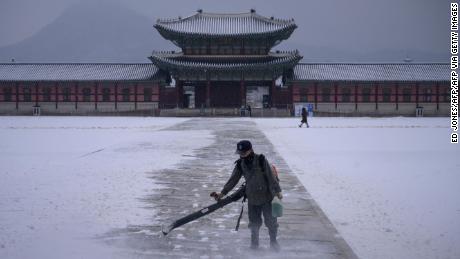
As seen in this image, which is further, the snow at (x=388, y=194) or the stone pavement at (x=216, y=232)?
the snow at (x=388, y=194)

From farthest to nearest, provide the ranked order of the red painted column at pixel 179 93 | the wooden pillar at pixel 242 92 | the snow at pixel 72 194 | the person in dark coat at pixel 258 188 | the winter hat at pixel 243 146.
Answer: the red painted column at pixel 179 93 < the wooden pillar at pixel 242 92 < the snow at pixel 72 194 < the person in dark coat at pixel 258 188 < the winter hat at pixel 243 146

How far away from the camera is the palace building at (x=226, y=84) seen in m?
46.4

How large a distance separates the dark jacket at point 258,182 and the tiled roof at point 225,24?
4141 centimetres

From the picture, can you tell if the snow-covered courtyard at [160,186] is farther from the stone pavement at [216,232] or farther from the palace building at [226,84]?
the palace building at [226,84]

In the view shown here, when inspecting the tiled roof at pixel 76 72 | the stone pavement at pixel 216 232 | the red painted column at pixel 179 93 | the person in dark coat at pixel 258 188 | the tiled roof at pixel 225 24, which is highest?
the tiled roof at pixel 225 24

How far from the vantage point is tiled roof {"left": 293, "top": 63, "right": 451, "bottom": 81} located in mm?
46938

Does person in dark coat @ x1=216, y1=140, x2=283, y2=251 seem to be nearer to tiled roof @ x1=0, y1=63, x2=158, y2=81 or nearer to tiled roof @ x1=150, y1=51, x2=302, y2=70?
tiled roof @ x1=150, y1=51, x2=302, y2=70

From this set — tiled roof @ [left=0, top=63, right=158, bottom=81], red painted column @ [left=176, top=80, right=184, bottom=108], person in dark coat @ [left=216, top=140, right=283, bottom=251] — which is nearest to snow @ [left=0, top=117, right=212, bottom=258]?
person in dark coat @ [left=216, top=140, right=283, bottom=251]

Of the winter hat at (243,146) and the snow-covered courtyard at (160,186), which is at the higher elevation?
the winter hat at (243,146)

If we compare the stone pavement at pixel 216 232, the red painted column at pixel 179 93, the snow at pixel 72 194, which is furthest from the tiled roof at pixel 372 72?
the stone pavement at pixel 216 232

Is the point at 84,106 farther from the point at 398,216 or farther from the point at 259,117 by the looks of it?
the point at 398,216

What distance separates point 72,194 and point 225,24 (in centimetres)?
4205

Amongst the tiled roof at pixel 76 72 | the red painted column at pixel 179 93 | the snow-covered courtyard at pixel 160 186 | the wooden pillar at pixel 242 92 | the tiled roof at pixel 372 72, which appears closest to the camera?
the snow-covered courtyard at pixel 160 186

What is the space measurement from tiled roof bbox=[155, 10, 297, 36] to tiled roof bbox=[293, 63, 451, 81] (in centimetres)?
487
